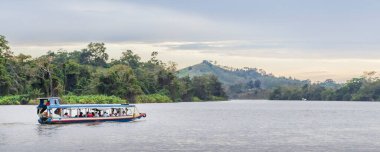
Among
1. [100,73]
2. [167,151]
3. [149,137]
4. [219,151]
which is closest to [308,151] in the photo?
[219,151]

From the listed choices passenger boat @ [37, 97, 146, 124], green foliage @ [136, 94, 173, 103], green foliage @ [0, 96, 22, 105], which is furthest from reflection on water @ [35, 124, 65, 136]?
green foliage @ [136, 94, 173, 103]

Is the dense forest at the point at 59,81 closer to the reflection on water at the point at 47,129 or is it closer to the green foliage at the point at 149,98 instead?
the green foliage at the point at 149,98

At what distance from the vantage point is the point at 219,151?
4609cm

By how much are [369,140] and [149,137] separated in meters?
21.4

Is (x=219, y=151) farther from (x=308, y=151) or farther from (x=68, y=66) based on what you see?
(x=68, y=66)

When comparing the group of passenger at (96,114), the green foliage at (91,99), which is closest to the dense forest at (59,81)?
the green foliage at (91,99)

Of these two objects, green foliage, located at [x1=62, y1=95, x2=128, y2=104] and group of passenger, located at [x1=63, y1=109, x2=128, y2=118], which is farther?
green foliage, located at [x1=62, y1=95, x2=128, y2=104]

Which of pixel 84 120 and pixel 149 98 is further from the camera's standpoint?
pixel 149 98

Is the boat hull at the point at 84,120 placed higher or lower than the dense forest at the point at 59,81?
lower

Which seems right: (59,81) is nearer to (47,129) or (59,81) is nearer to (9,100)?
(9,100)

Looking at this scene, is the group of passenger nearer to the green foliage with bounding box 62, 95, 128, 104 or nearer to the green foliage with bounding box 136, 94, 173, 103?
the green foliage with bounding box 62, 95, 128, 104

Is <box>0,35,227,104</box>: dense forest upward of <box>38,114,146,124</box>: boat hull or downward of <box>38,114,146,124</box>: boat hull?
upward

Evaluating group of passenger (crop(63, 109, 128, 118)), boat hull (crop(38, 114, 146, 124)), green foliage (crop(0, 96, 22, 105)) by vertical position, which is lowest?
boat hull (crop(38, 114, 146, 124))

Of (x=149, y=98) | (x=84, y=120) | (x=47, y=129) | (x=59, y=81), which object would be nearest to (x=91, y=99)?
(x=59, y=81)
